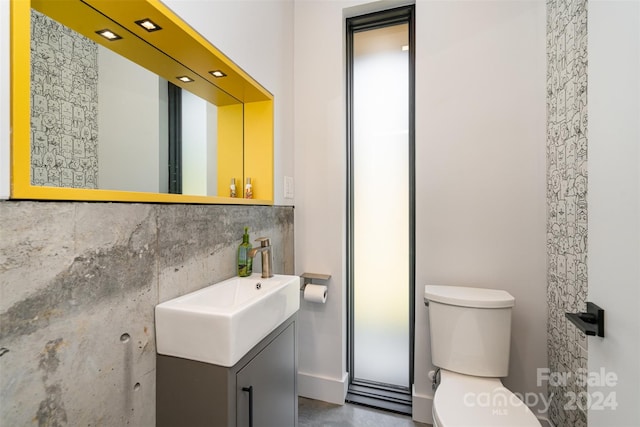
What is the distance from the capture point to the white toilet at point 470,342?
123 centimetres

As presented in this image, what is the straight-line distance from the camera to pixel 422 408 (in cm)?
166

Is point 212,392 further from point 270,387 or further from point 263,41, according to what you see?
point 263,41

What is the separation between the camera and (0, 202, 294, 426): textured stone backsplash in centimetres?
60

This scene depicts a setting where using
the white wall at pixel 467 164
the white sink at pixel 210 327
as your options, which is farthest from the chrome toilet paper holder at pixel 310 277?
the white sink at pixel 210 327

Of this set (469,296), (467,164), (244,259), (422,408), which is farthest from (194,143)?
(422,408)

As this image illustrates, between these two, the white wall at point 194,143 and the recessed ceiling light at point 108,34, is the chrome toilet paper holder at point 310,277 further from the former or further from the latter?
the recessed ceiling light at point 108,34

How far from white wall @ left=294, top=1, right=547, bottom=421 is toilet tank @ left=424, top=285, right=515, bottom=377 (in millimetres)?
216

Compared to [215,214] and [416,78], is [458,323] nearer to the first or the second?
[215,214]

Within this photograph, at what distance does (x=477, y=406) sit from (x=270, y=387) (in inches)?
33.8

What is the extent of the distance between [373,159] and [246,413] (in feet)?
5.16

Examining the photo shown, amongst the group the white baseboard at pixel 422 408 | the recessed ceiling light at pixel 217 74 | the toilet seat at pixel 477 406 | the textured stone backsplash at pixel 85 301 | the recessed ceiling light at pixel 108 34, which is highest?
the recessed ceiling light at pixel 217 74

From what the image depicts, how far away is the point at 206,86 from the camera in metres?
1.42

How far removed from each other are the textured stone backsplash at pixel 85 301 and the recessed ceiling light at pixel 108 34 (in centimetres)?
67

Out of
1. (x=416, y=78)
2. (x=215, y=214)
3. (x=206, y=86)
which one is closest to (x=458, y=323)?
(x=215, y=214)
